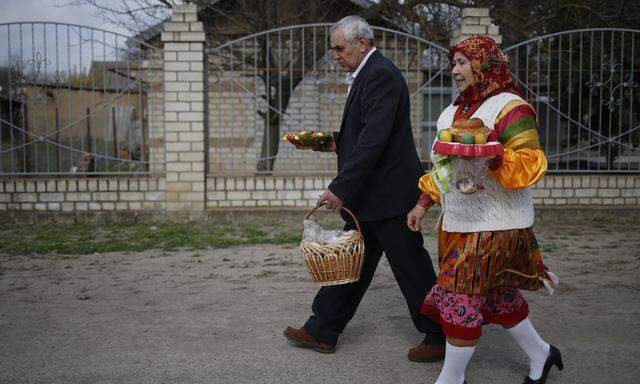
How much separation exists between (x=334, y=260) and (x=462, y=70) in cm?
108

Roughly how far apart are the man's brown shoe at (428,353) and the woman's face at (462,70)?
4.46 ft

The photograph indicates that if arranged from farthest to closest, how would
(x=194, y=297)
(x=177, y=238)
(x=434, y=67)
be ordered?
(x=434, y=67) → (x=177, y=238) → (x=194, y=297)

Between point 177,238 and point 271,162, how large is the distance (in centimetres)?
249

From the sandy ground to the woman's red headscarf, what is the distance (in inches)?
54.1

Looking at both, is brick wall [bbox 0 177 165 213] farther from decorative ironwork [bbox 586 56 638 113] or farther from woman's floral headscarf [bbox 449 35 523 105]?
woman's floral headscarf [bbox 449 35 523 105]

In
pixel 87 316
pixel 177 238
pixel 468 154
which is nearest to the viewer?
pixel 468 154

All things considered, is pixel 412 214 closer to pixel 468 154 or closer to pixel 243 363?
pixel 468 154

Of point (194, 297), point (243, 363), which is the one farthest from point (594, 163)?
point (243, 363)

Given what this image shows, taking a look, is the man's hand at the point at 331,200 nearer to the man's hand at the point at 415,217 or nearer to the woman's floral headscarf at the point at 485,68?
the man's hand at the point at 415,217

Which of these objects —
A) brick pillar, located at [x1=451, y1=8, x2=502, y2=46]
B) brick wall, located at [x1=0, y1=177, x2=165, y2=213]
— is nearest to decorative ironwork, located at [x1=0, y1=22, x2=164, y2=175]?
brick wall, located at [x1=0, y1=177, x2=165, y2=213]

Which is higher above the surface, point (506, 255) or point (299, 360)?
point (506, 255)

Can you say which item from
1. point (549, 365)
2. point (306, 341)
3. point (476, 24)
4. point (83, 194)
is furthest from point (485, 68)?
point (83, 194)

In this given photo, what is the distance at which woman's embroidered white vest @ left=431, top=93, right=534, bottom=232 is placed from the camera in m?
2.75

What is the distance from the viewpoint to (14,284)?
17.1 feet
